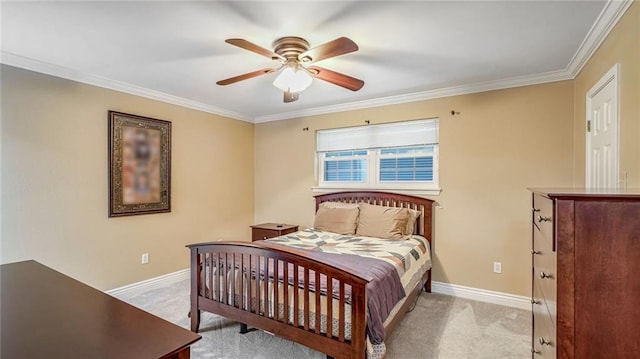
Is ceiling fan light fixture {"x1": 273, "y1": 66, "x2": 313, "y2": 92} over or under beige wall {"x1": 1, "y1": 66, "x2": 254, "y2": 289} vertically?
over

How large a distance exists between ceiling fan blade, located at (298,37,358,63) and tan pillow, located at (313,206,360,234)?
1.98 metres

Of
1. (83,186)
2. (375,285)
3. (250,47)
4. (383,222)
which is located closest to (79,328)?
(375,285)

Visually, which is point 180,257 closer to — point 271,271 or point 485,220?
point 271,271

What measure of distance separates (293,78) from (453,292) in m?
2.92

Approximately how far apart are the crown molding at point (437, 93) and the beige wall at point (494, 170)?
62mm

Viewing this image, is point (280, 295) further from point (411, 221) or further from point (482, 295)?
point (482, 295)

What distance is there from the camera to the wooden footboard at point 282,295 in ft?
6.24

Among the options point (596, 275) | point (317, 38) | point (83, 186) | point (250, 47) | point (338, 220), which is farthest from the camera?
point (338, 220)

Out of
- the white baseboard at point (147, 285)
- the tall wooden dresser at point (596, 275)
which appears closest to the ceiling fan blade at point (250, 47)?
the tall wooden dresser at point (596, 275)

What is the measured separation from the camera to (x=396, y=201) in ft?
12.5

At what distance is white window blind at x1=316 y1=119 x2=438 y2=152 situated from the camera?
3.73 meters

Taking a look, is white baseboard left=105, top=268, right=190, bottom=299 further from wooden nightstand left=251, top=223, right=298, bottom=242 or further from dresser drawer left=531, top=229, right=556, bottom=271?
dresser drawer left=531, top=229, right=556, bottom=271

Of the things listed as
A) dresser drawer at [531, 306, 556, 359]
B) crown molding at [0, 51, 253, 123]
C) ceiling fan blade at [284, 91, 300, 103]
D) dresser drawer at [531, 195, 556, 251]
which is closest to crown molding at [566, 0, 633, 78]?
dresser drawer at [531, 195, 556, 251]

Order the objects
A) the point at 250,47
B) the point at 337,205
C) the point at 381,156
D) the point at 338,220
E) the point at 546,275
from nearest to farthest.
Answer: the point at 546,275
the point at 250,47
the point at 338,220
the point at 337,205
the point at 381,156
